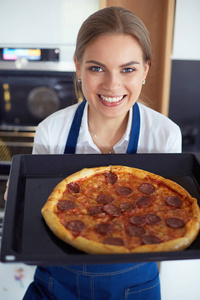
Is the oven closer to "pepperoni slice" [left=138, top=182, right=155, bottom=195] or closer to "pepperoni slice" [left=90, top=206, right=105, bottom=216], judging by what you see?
"pepperoni slice" [left=138, top=182, right=155, bottom=195]

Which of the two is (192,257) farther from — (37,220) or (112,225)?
(37,220)

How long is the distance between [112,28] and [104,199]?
72 cm

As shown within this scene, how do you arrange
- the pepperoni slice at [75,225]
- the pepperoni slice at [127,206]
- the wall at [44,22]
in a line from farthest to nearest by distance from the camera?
the wall at [44,22], the pepperoni slice at [127,206], the pepperoni slice at [75,225]

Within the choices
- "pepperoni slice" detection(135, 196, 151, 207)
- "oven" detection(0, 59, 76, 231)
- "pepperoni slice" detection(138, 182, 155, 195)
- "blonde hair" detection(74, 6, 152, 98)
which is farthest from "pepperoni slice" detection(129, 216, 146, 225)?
"oven" detection(0, 59, 76, 231)

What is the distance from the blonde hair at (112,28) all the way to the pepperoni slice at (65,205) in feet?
2.19

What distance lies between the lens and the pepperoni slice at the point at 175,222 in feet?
4.31

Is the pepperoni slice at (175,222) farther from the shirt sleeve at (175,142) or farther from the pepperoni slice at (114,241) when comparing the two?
the shirt sleeve at (175,142)

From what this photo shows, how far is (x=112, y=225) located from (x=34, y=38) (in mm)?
1730

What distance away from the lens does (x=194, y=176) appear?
163cm

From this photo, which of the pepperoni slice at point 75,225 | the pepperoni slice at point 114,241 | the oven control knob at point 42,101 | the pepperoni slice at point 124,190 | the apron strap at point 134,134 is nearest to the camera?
the pepperoni slice at point 114,241

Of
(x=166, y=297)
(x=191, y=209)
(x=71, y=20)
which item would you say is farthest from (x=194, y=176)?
(x=71, y=20)

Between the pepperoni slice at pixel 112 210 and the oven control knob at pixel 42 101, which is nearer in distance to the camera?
the pepperoni slice at pixel 112 210

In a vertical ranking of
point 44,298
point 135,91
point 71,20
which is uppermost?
point 71,20

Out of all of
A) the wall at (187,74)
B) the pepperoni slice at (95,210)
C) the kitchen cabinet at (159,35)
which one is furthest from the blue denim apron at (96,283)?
the wall at (187,74)
